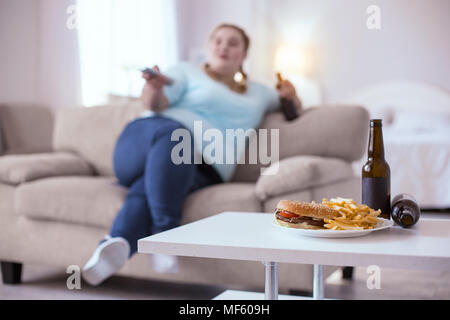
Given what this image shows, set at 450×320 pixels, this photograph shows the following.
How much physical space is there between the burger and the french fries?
0.04 feet

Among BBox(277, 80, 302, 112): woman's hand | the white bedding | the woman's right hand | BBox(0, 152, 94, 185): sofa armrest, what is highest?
the woman's right hand

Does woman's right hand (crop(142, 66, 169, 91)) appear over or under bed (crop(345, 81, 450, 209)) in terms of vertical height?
over

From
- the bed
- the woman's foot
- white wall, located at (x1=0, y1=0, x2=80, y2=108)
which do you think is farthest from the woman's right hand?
the bed

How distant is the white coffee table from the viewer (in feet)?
2.90

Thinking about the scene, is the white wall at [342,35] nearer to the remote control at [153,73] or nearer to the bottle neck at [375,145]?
the remote control at [153,73]

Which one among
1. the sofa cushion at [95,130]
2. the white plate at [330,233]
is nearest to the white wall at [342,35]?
the sofa cushion at [95,130]

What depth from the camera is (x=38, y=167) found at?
224cm

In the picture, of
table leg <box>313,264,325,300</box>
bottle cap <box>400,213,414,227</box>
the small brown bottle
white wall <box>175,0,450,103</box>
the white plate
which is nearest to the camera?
the white plate

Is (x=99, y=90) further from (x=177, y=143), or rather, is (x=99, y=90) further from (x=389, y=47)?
(x=389, y=47)

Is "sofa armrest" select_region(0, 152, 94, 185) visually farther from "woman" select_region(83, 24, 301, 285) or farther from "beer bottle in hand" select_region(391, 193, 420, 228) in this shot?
"beer bottle in hand" select_region(391, 193, 420, 228)

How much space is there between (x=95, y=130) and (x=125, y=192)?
2.25 feet

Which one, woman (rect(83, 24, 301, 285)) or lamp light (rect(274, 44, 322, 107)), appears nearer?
woman (rect(83, 24, 301, 285))

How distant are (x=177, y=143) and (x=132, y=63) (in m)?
2.58

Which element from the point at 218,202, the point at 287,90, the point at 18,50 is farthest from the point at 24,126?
the point at 218,202
